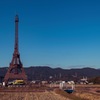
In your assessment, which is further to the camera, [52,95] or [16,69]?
[16,69]

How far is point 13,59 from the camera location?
360ft

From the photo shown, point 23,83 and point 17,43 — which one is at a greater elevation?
point 17,43

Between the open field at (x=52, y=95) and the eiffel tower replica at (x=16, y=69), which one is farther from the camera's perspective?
the eiffel tower replica at (x=16, y=69)

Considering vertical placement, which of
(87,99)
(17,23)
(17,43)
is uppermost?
(17,23)

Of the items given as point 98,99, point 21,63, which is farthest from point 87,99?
point 21,63

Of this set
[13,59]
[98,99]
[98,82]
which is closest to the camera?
[98,99]

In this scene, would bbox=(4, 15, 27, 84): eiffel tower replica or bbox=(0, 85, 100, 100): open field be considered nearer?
bbox=(0, 85, 100, 100): open field

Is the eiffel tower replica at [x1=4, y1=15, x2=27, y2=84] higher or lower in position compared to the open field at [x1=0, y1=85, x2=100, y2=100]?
higher

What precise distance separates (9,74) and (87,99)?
2807 inches

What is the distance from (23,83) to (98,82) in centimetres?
3019

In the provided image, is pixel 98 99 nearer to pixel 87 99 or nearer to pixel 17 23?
pixel 87 99

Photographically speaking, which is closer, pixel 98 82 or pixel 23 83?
pixel 23 83

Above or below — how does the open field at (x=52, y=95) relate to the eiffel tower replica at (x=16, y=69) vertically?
below

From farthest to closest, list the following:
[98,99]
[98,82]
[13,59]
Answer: [98,82] → [13,59] → [98,99]
